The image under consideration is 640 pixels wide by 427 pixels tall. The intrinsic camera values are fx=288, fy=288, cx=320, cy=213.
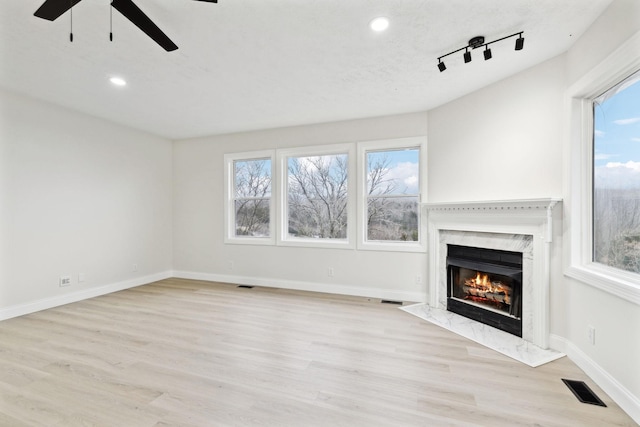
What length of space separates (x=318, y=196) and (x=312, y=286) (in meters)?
1.49

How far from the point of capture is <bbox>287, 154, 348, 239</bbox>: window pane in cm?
468

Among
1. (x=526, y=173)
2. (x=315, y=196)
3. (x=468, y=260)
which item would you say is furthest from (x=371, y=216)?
(x=526, y=173)

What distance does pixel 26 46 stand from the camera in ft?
8.32

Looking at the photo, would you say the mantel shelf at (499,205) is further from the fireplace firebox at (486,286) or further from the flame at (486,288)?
the flame at (486,288)

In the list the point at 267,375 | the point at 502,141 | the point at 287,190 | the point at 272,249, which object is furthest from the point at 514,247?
the point at 272,249

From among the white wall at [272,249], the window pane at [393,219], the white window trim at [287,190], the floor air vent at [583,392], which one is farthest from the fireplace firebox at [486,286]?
the white window trim at [287,190]

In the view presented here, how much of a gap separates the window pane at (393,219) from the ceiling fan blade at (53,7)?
3750mm

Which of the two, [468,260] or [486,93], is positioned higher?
[486,93]

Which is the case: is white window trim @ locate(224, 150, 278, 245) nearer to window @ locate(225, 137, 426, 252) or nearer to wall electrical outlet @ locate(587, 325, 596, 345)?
window @ locate(225, 137, 426, 252)

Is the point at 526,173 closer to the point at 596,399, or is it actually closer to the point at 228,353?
the point at 596,399

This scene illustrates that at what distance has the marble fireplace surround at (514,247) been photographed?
271 centimetres

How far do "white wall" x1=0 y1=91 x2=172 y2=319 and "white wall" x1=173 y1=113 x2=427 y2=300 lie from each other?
440mm

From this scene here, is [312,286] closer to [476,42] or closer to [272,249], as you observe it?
[272,249]

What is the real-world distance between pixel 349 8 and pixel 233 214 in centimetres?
408
